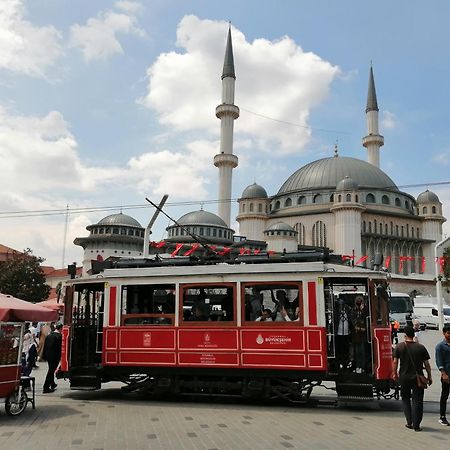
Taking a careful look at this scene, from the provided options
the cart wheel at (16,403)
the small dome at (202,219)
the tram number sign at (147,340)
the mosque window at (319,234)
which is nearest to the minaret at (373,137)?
the mosque window at (319,234)

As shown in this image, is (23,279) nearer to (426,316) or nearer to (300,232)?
(426,316)

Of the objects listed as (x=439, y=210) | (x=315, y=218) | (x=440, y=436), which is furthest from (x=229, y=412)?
(x=439, y=210)

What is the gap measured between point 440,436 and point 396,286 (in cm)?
5985

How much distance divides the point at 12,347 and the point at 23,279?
3906 centimetres

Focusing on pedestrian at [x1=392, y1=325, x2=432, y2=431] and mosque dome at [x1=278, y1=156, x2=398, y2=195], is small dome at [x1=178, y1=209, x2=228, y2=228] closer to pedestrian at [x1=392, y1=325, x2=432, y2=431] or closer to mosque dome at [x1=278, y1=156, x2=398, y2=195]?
mosque dome at [x1=278, y1=156, x2=398, y2=195]

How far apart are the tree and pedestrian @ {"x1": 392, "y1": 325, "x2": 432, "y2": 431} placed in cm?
4188

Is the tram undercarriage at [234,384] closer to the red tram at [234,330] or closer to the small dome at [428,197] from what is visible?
the red tram at [234,330]

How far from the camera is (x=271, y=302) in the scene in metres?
10.5

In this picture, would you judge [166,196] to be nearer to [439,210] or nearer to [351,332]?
[351,332]

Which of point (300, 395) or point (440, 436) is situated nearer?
point (440, 436)

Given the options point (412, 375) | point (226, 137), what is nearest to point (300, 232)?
point (226, 137)

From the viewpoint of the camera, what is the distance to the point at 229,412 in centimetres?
949

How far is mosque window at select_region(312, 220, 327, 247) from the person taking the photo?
7481 cm

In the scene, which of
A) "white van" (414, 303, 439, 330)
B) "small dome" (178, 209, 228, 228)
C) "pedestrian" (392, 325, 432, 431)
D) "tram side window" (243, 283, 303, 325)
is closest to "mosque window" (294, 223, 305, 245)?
"small dome" (178, 209, 228, 228)
